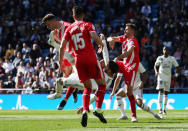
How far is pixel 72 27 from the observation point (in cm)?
936

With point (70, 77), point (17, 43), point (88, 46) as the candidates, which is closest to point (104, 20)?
point (17, 43)

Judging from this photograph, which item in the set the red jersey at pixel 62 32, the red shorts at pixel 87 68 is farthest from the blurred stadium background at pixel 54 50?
the red shorts at pixel 87 68

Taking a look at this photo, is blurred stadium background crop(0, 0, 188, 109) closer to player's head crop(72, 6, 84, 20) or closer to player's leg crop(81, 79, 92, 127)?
player's leg crop(81, 79, 92, 127)

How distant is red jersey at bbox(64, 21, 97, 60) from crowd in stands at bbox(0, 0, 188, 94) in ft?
34.8

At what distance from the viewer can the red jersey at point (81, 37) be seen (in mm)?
9320

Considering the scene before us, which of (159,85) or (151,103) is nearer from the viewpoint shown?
(159,85)

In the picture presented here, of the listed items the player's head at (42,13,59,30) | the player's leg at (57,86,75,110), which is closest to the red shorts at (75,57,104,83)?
the player's leg at (57,86,75,110)

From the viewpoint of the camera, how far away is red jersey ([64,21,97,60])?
932 centimetres

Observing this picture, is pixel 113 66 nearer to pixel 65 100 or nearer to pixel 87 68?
pixel 87 68

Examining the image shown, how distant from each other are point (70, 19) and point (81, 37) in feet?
57.5

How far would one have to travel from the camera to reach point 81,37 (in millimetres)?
9312

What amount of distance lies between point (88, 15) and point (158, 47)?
5259 mm

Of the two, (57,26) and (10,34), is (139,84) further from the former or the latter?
(10,34)

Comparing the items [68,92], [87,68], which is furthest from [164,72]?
[87,68]
